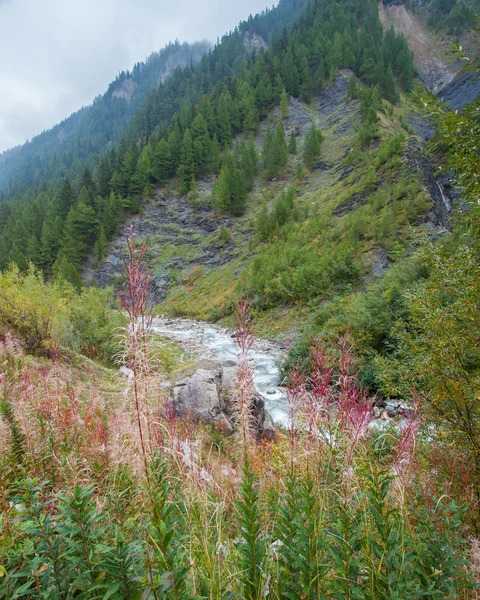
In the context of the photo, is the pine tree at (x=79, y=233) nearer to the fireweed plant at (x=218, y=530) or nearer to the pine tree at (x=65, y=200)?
the pine tree at (x=65, y=200)

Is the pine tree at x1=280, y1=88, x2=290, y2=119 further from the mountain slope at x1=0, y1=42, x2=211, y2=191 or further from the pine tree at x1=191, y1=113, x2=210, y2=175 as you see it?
the mountain slope at x1=0, y1=42, x2=211, y2=191

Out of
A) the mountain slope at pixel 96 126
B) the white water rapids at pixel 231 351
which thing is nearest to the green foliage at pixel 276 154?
the white water rapids at pixel 231 351

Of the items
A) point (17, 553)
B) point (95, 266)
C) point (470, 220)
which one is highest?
point (95, 266)

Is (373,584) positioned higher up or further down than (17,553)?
further down

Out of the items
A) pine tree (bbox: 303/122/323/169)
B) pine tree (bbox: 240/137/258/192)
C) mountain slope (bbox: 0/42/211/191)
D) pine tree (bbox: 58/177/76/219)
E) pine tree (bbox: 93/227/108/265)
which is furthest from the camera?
mountain slope (bbox: 0/42/211/191)

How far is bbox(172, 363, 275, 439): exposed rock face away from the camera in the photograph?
25.2 feet

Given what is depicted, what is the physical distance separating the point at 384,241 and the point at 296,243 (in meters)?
8.70

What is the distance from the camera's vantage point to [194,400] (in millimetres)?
8109

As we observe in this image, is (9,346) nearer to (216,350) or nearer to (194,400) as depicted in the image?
(194,400)

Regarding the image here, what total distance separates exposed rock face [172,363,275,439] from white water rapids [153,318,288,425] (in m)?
1.24

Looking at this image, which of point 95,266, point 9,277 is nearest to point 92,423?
point 9,277

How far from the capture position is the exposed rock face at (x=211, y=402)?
303 inches

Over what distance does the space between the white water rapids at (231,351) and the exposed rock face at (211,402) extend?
4.07ft

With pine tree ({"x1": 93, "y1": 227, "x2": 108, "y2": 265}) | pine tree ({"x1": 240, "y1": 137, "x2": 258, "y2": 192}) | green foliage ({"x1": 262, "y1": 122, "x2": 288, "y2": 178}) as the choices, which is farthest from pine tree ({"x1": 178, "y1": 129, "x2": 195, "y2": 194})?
pine tree ({"x1": 93, "y1": 227, "x2": 108, "y2": 265})
